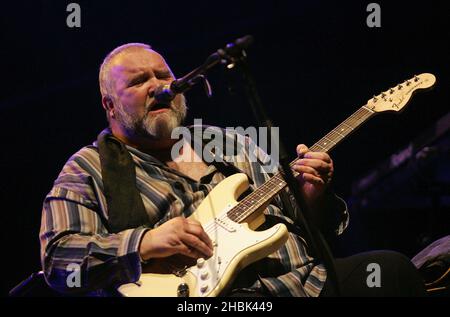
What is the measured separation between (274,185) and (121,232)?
66 cm

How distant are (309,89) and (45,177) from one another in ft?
6.57

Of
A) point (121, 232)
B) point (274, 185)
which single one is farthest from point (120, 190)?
point (274, 185)

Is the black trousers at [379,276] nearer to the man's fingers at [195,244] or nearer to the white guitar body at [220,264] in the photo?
the white guitar body at [220,264]

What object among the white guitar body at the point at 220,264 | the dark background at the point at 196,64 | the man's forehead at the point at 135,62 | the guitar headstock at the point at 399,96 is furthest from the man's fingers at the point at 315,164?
the dark background at the point at 196,64

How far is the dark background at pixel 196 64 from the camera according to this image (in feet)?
11.6

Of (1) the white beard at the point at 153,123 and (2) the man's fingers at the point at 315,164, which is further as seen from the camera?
(1) the white beard at the point at 153,123

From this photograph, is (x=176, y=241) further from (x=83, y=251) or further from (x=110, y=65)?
(x=110, y=65)

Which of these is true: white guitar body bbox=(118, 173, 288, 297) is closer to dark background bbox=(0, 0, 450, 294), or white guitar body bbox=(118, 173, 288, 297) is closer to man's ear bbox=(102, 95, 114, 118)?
man's ear bbox=(102, 95, 114, 118)

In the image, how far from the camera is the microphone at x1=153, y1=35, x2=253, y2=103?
171 centimetres

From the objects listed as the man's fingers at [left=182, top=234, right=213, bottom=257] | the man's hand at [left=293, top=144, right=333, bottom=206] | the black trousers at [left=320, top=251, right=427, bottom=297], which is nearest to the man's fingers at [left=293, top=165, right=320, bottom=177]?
the man's hand at [left=293, top=144, right=333, bottom=206]

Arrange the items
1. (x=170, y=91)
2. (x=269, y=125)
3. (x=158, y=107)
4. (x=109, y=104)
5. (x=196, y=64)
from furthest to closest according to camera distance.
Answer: (x=196, y=64) → (x=109, y=104) → (x=158, y=107) → (x=170, y=91) → (x=269, y=125)

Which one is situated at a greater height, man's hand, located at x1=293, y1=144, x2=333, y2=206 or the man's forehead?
the man's forehead

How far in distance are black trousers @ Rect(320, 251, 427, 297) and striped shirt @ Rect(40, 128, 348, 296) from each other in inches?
3.9

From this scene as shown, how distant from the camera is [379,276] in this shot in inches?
82.7
